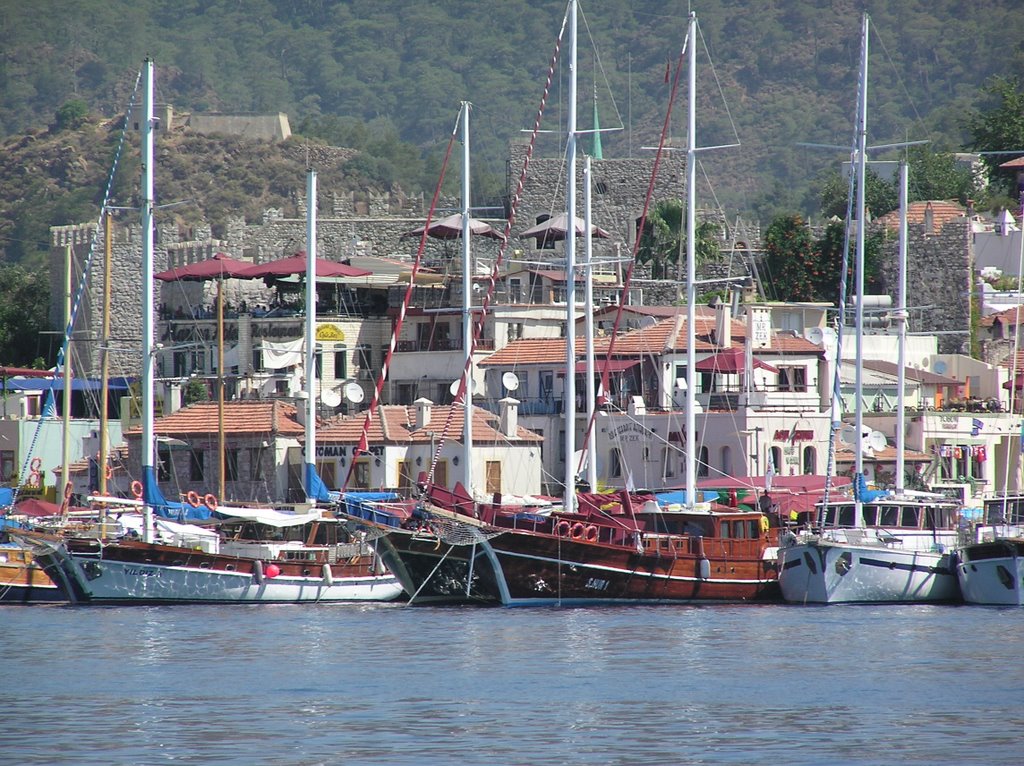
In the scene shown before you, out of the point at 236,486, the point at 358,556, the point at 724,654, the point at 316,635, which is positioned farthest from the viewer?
the point at 236,486

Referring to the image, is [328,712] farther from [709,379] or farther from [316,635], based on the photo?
[709,379]

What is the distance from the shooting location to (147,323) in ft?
184

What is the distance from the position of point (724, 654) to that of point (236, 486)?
1161 inches

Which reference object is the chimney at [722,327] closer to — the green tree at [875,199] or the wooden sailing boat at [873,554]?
the wooden sailing boat at [873,554]

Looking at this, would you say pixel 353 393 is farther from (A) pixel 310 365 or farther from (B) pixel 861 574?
(B) pixel 861 574

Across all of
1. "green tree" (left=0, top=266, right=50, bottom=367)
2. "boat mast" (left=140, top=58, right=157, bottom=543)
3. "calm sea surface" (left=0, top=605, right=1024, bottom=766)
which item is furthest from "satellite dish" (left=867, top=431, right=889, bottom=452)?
"green tree" (left=0, top=266, right=50, bottom=367)

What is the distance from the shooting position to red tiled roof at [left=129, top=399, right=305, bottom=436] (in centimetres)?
7050

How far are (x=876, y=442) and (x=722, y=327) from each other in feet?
20.8

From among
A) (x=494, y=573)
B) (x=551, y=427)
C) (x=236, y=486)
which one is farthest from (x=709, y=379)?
(x=494, y=573)

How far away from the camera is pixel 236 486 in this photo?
231ft

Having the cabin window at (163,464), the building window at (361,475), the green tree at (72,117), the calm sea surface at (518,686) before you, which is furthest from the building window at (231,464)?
the green tree at (72,117)

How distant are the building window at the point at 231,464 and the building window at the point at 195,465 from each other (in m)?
0.76

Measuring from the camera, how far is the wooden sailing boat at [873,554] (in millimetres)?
53531

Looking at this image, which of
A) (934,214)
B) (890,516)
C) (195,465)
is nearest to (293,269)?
(195,465)
